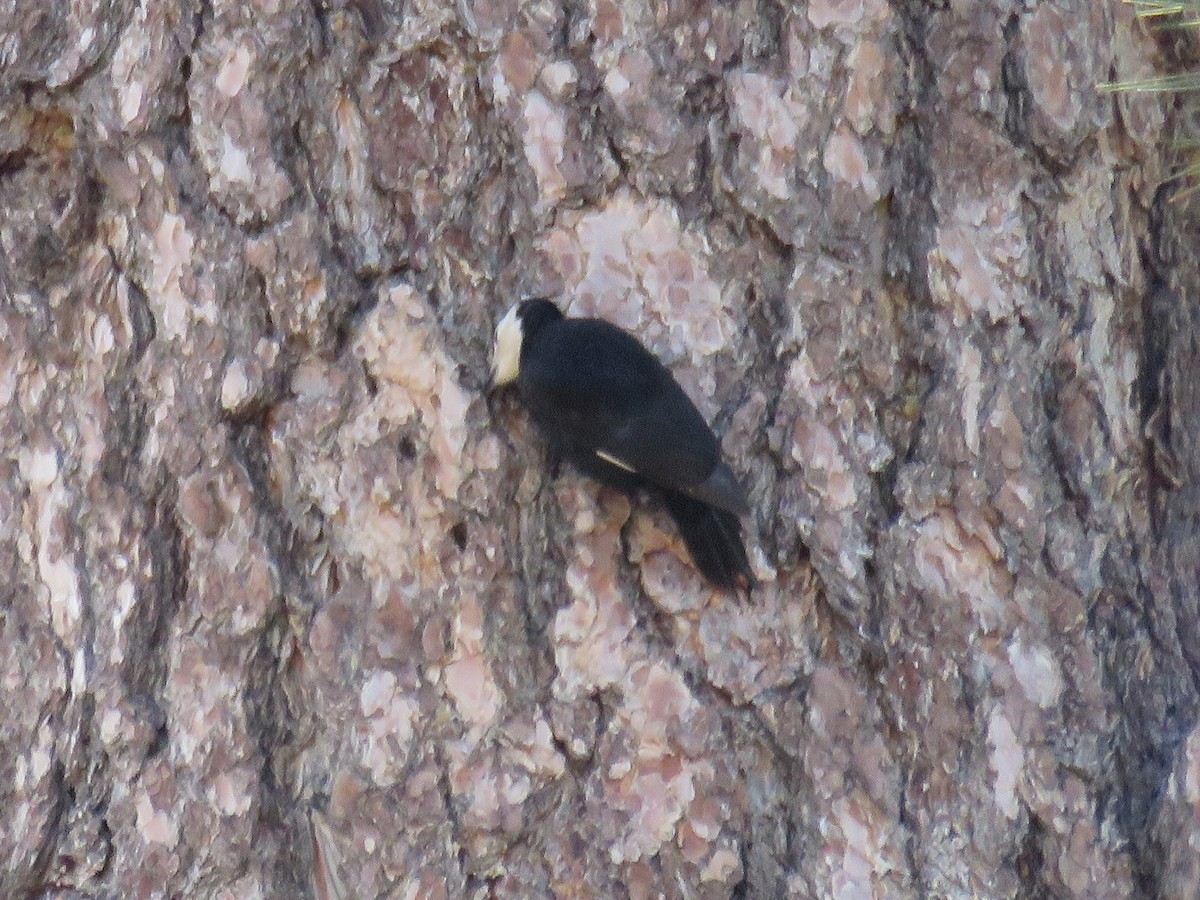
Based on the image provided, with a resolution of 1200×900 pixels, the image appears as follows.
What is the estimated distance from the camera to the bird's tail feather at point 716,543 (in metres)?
2.17

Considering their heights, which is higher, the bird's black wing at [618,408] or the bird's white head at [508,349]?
the bird's white head at [508,349]

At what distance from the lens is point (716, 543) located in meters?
2.16

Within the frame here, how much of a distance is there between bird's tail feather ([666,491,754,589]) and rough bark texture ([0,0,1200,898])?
48mm

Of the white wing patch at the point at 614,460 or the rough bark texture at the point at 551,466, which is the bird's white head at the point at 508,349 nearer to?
the rough bark texture at the point at 551,466

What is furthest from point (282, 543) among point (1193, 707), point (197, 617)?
point (1193, 707)

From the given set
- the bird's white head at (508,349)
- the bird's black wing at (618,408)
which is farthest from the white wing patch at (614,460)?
the bird's white head at (508,349)

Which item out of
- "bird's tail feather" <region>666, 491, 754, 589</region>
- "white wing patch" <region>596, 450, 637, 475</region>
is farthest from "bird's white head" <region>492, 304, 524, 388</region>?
"bird's tail feather" <region>666, 491, 754, 589</region>

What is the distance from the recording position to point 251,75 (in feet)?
7.15

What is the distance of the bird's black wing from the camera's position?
85.0 inches

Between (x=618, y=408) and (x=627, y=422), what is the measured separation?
3cm

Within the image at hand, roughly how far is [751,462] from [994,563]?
1.44 ft

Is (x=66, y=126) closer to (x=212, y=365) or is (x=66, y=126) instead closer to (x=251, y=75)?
(x=251, y=75)

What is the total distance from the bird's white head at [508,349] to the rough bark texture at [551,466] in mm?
42

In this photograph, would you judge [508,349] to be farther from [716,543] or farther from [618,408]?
[716,543]
